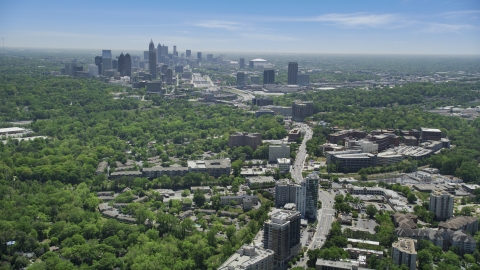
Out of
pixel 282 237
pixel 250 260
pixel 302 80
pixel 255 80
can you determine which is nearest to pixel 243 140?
pixel 282 237

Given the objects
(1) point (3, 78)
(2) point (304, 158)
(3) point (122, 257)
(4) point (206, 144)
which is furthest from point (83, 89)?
(3) point (122, 257)

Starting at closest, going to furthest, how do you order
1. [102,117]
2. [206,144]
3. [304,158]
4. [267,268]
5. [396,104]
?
1. [267,268]
2. [304,158]
3. [206,144]
4. [102,117]
5. [396,104]

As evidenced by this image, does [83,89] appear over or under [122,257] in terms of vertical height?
over

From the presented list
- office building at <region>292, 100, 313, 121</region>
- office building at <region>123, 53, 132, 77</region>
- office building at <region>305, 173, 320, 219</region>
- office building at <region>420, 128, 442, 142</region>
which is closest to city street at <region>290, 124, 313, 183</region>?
office building at <region>292, 100, 313, 121</region>

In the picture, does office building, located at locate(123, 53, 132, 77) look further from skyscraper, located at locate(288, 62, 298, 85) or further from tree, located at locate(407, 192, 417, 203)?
tree, located at locate(407, 192, 417, 203)

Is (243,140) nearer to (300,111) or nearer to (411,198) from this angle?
(411,198)

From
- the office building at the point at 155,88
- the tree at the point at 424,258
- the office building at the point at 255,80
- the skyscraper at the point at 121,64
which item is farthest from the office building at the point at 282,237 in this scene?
the skyscraper at the point at 121,64

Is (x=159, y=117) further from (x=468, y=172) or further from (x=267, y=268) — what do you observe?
(x=267, y=268)
